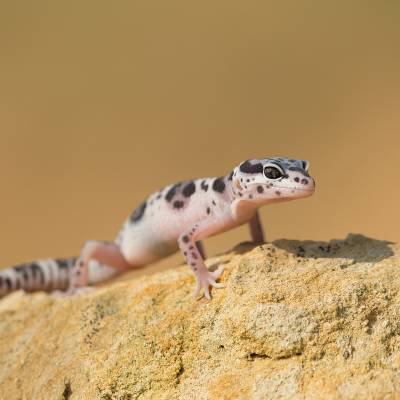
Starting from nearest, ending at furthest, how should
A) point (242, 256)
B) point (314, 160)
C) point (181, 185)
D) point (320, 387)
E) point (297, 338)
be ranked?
point (320, 387)
point (297, 338)
point (242, 256)
point (181, 185)
point (314, 160)

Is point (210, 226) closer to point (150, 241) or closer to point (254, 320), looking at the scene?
point (150, 241)

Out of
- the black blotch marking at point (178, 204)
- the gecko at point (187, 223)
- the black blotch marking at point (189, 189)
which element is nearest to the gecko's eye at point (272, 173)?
the gecko at point (187, 223)

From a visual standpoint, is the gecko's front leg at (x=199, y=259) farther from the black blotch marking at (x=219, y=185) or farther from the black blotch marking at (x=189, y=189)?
the black blotch marking at (x=189, y=189)

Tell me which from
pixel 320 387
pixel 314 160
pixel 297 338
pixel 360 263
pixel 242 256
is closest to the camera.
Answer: pixel 320 387

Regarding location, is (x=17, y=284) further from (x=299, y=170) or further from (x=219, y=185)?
(x=299, y=170)

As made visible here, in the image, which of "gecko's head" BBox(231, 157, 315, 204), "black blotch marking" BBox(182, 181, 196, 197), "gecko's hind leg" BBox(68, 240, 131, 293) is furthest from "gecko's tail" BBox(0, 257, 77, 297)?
"gecko's head" BBox(231, 157, 315, 204)

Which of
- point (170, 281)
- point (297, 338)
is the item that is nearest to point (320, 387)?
point (297, 338)
